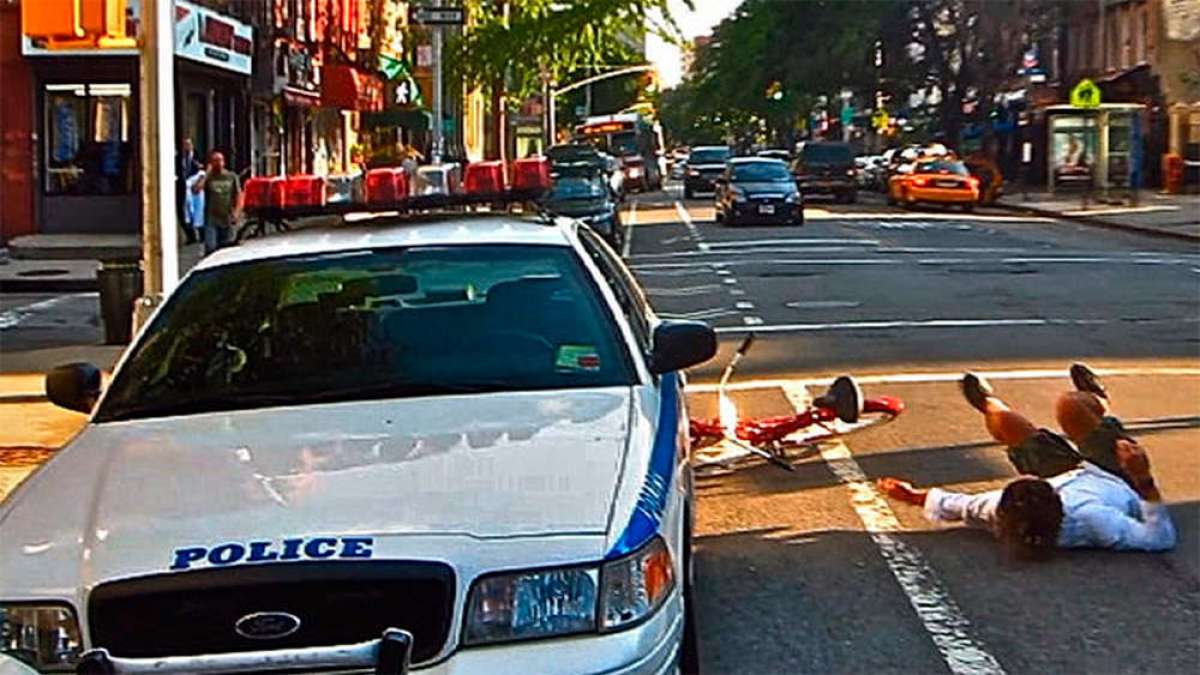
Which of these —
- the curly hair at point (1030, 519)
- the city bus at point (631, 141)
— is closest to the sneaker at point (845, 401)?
the curly hair at point (1030, 519)

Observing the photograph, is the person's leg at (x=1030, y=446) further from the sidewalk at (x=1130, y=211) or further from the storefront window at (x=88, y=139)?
the sidewalk at (x=1130, y=211)

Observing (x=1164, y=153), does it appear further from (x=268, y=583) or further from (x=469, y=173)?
(x=268, y=583)

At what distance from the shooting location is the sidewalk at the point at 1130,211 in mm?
37719

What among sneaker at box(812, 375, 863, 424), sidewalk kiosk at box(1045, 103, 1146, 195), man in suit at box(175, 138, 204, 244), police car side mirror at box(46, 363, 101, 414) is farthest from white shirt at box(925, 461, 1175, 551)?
sidewalk kiosk at box(1045, 103, 1146, 195)

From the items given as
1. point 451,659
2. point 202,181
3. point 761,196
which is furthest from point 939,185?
point 451,659

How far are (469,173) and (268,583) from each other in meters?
6.68

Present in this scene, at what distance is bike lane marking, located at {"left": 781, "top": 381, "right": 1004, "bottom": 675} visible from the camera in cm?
679

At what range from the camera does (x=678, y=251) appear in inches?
1246

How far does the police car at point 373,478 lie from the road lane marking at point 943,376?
7100 mm

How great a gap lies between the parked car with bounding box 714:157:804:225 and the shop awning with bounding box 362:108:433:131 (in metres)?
14.0

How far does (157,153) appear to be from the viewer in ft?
41.7

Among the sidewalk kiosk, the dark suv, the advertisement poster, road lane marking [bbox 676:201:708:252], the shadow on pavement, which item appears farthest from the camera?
the dark suv

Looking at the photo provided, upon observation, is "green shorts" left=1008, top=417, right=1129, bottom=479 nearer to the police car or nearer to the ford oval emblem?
the police car

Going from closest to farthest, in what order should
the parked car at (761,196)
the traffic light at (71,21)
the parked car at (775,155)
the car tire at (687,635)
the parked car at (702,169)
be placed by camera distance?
the car tire at (687,635)
the traffic light at (71,21)
the parked car at (761,196)
the parked car at (775,155)
the parked car at (702,169)
